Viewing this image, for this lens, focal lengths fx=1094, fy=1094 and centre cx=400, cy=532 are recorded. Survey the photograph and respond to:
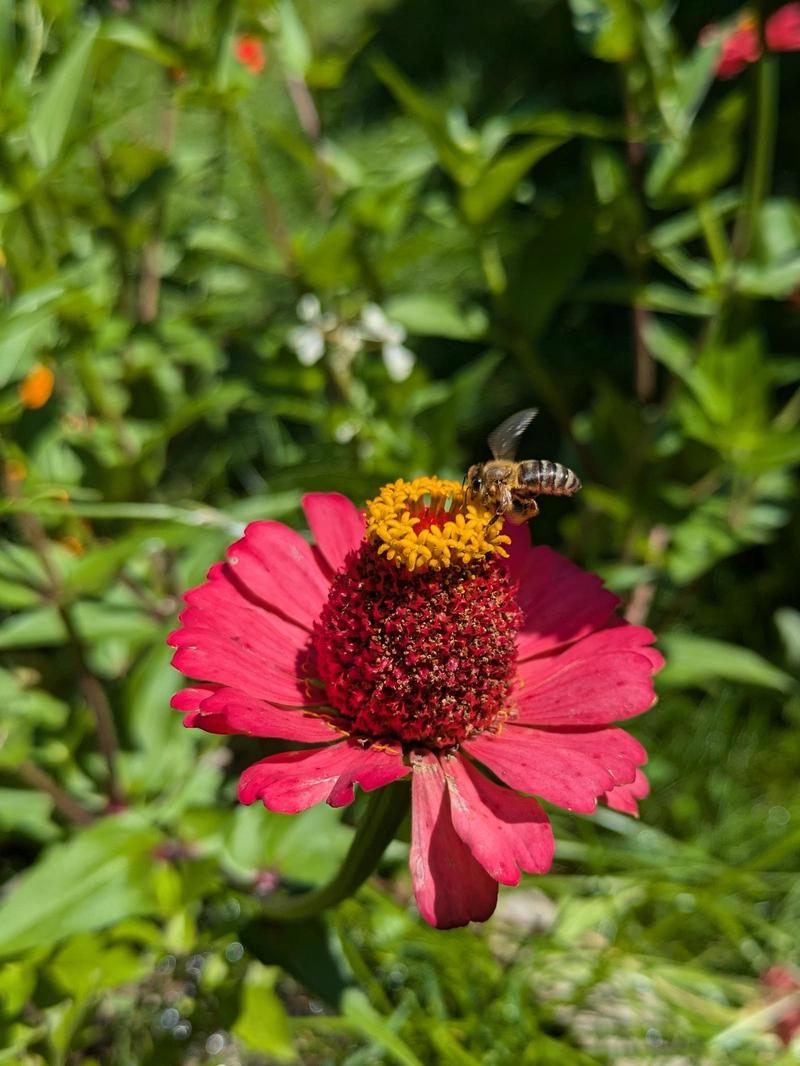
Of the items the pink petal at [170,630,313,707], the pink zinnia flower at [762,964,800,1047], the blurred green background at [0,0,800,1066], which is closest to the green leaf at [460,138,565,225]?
the blurred green background at [0,0,800,1066]

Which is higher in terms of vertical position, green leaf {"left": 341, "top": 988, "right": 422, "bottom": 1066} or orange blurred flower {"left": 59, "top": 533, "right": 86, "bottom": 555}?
orange blurred flower {"left": 59, "top": 533, "right": 86, "bottom": 555}

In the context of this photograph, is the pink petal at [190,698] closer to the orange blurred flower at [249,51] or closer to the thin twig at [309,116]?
the thin twig at [309,116]

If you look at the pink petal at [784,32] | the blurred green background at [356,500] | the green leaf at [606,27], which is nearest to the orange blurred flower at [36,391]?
the blurred green background at [356,500]

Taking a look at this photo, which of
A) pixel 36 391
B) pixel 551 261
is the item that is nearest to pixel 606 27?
pixel 551 261

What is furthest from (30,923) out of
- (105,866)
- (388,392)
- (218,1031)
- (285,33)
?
(285,33)

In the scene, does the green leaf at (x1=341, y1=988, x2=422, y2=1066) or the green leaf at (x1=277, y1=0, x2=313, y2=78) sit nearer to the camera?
the green leaf at (x1=341, y1=988, x2=422, y2=1066)

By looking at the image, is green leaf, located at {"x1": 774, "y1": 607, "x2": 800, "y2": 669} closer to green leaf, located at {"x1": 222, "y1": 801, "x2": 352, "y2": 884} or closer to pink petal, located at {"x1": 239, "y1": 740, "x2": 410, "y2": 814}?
green leaf, located at {"x1": 222, "y1": 801, "x2": 352, "y2": 884}
